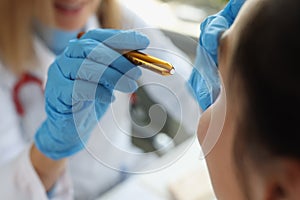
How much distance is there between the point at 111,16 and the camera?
128 cm

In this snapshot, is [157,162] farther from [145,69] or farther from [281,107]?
[281,107]

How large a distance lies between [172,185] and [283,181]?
1.74 ft

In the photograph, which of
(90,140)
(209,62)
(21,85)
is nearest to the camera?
(209,62)

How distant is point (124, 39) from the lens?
26.7 inches

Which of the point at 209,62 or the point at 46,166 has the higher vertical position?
the point at 209,62

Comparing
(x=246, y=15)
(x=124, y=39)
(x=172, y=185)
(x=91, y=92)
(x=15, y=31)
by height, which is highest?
(x=246, y=15)

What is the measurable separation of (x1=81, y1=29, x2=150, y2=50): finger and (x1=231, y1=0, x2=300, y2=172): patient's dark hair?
0.18m

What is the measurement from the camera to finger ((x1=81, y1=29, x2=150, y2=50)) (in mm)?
666

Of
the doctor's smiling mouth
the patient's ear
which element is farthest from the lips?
the patient's ear

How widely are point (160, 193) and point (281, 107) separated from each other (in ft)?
1.90

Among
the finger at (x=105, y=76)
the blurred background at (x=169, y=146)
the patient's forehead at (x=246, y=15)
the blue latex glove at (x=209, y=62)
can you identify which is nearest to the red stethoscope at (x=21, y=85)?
the blurred background at (x=169, y=146)

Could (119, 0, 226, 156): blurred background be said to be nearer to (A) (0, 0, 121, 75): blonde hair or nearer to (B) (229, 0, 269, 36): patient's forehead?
(B) (229, 0, 269, 36): patient's forehead

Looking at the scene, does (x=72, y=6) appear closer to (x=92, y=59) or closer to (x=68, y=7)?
(x=68, y=7)

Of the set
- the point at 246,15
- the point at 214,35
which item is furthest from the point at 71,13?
the point at 246,15
